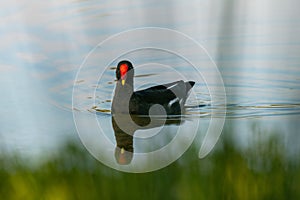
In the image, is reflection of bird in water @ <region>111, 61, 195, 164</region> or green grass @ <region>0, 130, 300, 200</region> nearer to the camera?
green grass @ <region>0, 130, 300, 200</region>

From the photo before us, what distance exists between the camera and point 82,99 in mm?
2092

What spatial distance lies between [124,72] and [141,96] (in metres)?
0.33

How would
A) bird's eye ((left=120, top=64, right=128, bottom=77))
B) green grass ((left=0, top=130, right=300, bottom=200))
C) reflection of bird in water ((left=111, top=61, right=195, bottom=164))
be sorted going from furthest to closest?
bird's eye ((left=120, top=64, right=128, bottom=77)) < reflection of bird in water ((left=111, top=61, right=195, bottom=164)) < green grass ((left=0, top=130, right=300, bottom=200))

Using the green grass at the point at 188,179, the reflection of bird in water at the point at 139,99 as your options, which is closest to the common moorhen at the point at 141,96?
the reflection of bird in water at the point at 139,99

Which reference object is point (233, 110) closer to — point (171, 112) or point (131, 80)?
point (171, 112)

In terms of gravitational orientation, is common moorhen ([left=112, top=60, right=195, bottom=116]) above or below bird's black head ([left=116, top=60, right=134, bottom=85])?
below

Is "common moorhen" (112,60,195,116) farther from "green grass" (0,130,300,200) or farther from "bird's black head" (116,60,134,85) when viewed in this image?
"green grass" (0,130,300,200)

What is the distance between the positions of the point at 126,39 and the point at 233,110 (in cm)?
46

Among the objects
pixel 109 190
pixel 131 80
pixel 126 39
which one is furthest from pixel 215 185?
pixel 131 80

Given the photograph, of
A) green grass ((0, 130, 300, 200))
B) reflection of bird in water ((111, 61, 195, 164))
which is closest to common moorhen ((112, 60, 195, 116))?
reflection of bird in water ((111, 61, 195, 164))

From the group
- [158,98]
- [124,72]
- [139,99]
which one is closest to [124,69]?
[124,72]

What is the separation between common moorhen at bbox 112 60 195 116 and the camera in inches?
90.0

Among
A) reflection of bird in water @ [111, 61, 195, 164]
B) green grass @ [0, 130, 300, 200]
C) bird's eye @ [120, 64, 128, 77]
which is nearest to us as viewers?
green grass @ [0, 130, 300, 200]

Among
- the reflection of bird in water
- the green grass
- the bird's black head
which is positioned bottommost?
the green grass
